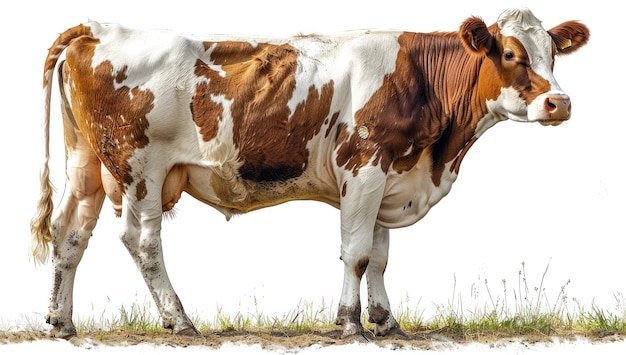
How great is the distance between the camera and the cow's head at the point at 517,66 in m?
12.6

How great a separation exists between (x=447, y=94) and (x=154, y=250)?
319 cm

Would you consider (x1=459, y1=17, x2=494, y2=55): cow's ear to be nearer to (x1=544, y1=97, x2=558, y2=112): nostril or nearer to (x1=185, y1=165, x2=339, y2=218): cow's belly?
(x1=544, y1=97, x2=558, y2=112): nostril

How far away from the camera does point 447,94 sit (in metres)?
13.1

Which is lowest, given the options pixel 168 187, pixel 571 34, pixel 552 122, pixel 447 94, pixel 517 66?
pixel 168 187

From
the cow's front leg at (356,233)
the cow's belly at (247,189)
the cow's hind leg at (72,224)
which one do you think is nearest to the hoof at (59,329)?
the cow's hind leg at (72,224)

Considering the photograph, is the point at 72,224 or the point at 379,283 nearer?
the point at 379,283

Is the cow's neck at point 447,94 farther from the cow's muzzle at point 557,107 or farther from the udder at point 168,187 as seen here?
the udder at point 168,187

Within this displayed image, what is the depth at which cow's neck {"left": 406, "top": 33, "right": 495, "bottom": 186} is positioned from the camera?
42.8 ft

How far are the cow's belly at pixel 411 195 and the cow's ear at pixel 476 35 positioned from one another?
122cm

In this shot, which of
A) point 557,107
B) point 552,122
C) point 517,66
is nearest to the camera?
point 557,107

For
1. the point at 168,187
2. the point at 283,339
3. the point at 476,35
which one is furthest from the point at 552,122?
the point at 168,187

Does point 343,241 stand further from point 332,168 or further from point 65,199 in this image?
point 65,199

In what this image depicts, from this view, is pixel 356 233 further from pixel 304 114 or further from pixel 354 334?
pixel 304 114

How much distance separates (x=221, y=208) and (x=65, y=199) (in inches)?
63.4
